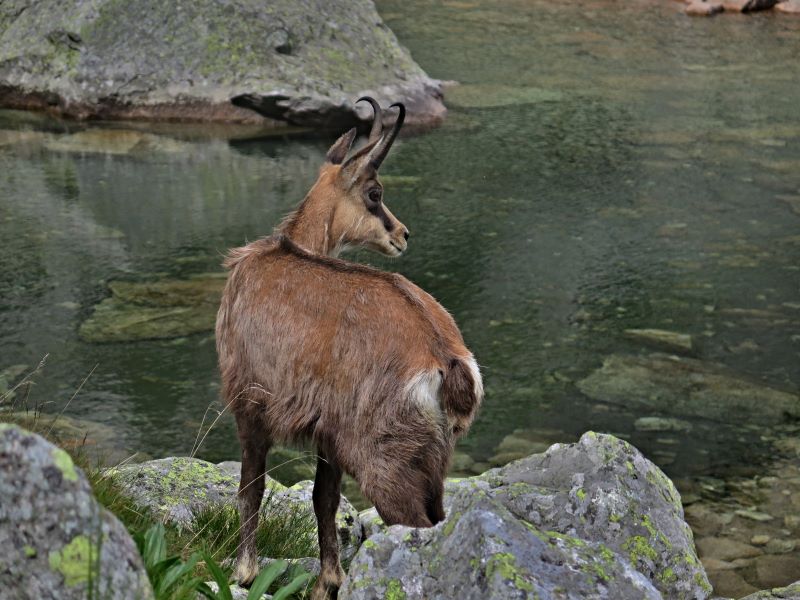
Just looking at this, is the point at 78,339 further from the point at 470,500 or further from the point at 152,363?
the point at 470,500

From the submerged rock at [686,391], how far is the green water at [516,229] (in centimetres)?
13

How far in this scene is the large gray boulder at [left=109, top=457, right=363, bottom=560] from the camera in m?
5.40

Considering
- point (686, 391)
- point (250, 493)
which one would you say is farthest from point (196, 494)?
point (686, 391)

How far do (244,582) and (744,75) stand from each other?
1436 centimetres

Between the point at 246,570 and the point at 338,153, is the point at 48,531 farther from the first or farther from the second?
the point at 338,153

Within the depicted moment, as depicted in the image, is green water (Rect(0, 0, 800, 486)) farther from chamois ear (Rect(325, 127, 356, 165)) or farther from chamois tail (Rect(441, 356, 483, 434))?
chamois tail (Rect(441, 356, 483, 434))

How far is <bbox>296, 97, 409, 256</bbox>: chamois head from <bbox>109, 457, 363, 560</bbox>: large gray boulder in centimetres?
126

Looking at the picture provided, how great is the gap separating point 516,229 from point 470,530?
8.29m

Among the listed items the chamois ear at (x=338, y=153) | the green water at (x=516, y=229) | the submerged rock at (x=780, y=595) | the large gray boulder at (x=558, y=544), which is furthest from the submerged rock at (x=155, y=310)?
the submerged rock at (x=780, y=595)

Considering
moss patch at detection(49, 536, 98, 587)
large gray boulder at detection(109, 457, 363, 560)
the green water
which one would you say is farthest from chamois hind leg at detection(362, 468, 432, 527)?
the green water

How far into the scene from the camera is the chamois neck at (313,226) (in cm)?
607

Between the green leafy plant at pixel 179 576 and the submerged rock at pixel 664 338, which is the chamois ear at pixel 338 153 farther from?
the submerged rock at pixel 664 338

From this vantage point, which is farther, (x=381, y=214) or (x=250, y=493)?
(x=381, y=214)

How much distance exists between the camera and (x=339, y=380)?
448 centimetres
